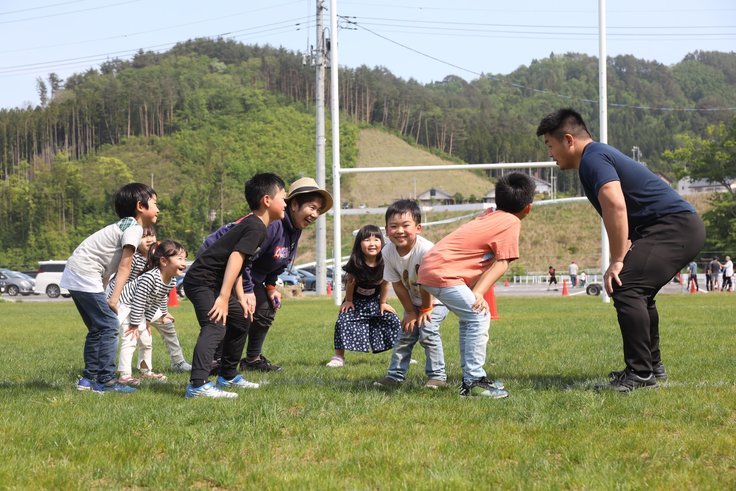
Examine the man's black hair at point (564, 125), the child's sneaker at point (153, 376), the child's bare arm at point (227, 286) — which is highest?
the man's black hair at point (564, 125)

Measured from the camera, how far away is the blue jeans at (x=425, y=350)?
251 inches

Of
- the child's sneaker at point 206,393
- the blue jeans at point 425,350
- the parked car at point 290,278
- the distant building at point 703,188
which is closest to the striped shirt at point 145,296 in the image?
the child's sneaker at point 206,393

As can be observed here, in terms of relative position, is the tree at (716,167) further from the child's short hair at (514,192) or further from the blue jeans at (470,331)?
the blue jeans at (470,331)

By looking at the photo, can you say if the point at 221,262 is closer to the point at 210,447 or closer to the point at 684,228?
the point at 210,447

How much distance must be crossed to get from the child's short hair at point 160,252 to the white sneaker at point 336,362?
5.95 ft

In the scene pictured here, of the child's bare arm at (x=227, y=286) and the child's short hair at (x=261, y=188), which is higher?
the child's short hair at (x=261, y=188)

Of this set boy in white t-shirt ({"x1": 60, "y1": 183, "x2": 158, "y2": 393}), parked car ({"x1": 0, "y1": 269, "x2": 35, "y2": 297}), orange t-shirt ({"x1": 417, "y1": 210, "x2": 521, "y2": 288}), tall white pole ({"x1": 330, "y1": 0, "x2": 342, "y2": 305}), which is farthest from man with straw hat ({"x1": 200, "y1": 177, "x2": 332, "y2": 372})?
parked car ({"x1": 0, "y1": 269, "x2": 35, "y2": 297})

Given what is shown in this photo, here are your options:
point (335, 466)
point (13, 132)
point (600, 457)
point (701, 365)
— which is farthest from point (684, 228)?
point (13, 132)

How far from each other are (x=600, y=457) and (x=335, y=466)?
4.09ft

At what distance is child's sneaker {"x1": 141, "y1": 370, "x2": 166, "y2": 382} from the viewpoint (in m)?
7.31

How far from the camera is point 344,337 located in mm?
8289

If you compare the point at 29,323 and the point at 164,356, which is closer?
the point at 164,356

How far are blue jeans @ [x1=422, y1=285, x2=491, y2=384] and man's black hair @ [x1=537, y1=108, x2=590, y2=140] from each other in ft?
4.36

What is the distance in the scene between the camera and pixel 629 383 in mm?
5648
